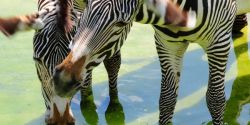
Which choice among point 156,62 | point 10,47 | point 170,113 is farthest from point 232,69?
point 10,47

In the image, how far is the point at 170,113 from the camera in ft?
14.1

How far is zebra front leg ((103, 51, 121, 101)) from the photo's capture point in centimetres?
498

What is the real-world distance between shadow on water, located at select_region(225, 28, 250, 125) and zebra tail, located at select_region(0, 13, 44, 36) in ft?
8.35

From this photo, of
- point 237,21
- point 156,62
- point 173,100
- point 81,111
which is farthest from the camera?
point 237,21

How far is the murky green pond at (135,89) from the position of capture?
4973 millimetres

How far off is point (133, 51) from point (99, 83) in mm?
908

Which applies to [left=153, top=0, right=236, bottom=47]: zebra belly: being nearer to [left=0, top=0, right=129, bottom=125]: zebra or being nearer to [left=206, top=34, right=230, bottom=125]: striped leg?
[left=206, top=34, right=230, bottom=125]: striped leg

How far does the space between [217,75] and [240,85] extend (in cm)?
175

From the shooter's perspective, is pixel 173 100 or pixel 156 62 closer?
pixel 173 100

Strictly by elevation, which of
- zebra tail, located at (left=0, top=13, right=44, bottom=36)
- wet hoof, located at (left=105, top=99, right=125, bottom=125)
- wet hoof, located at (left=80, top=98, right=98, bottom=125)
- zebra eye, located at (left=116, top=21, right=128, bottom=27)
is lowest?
wet hoof, located at (left=80, top=98, right=98, bottom=125)

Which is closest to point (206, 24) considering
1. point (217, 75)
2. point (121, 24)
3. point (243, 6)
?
point (217, 75)

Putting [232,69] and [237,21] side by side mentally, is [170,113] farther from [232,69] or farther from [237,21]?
[237,21]

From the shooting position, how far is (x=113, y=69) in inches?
197

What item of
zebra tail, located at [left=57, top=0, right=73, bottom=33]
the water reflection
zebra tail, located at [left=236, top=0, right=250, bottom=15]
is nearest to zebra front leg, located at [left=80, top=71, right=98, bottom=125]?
the water reflection
